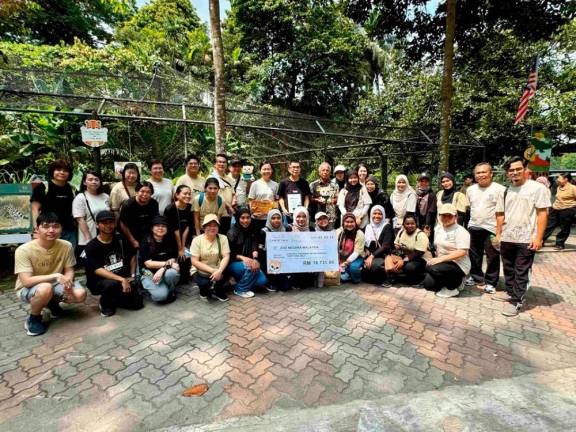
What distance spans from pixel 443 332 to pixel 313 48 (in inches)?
722

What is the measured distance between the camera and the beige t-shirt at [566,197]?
745 cm

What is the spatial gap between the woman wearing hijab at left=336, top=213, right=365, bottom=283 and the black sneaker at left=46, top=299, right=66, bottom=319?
367cm

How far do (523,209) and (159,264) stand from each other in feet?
15.1

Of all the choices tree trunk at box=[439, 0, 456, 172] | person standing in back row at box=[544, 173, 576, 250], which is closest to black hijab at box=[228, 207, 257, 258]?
tree trunk at box=[439, 0, 456, 172]

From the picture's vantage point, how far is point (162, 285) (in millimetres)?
3947

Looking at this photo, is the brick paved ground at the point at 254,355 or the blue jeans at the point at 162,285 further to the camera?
the blue jeans at the point at 162,285

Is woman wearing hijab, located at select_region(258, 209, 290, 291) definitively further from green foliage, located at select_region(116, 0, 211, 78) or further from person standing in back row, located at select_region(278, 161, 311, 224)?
green foliage, located at select_region(116, 0, 211, 78)

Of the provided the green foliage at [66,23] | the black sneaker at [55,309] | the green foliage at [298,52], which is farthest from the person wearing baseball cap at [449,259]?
the green foliage at [66,23]

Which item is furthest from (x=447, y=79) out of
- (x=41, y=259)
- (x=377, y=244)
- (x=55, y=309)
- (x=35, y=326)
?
(x=35, y=326)

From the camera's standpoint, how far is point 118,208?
14.1ft

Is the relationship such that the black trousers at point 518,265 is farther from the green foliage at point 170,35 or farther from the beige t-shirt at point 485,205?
the green foliage at point 170,35

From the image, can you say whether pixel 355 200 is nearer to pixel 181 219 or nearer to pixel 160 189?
pixel 181 219

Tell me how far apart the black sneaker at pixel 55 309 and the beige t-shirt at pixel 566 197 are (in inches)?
401

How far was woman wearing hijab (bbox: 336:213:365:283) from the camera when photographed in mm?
4715
